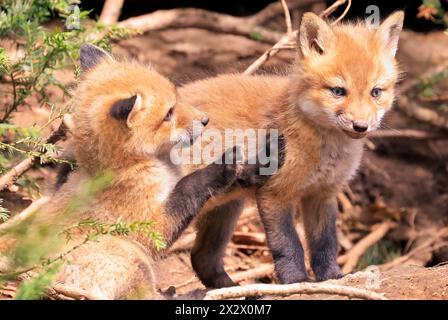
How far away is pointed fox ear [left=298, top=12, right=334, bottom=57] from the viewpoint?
19.9 ft

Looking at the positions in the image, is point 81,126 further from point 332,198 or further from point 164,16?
point 164,16

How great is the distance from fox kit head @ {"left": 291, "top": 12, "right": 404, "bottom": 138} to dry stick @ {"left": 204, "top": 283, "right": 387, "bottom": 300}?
139 cm

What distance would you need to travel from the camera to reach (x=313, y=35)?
615cm

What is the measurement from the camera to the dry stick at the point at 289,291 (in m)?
4.65

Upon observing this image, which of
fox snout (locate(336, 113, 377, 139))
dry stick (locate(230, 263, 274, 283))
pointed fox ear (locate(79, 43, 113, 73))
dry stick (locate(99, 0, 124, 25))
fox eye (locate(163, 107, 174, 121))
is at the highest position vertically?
dry stick (locate(99, 0, 124, 25))

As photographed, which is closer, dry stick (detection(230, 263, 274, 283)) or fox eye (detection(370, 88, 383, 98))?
fox eye (detection(370, 88, 383, 98))

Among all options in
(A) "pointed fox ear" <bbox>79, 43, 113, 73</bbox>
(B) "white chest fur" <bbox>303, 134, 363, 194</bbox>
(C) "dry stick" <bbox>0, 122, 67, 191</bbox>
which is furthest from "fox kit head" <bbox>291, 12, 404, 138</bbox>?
(C) "dry stick" <bbox>0, 122, 67, 191</bbox>

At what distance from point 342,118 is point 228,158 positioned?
2.92 ft

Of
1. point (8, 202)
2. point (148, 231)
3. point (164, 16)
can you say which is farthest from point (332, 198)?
point (164, 16)

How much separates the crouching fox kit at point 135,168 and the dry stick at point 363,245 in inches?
128

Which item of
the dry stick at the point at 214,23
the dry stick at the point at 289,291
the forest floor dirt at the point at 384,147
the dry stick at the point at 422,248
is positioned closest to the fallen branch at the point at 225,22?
the dry stick at the point at 214,23

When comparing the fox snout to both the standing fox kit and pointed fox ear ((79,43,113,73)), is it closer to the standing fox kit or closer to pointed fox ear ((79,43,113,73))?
the standing fox kit

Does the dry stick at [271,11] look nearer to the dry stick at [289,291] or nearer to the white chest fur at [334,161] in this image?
the white chest fur at [334,161]

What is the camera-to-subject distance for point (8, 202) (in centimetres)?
763
